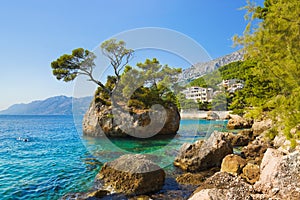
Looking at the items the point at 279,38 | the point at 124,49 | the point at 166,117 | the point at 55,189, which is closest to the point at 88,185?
the point at 55,189

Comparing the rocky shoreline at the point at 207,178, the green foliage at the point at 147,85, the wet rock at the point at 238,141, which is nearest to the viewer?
the rocky shoreline at the point at 207,178

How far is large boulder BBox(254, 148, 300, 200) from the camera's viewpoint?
516 cm

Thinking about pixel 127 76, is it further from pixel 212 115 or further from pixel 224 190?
pixel 212 115

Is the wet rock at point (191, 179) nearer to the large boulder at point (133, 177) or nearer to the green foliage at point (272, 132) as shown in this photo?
the large boulder at point (133, 177)

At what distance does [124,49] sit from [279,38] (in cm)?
1946

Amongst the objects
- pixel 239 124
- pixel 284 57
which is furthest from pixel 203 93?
pixel 284 57

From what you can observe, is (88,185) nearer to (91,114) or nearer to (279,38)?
(279,38)

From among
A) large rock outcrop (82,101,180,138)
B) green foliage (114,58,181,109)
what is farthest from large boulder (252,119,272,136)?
green foliage (114,58,181,109)

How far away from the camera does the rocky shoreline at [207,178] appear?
5.29 meters

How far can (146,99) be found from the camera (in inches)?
917

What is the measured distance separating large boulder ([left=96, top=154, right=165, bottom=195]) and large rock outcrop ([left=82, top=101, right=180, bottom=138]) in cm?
1300

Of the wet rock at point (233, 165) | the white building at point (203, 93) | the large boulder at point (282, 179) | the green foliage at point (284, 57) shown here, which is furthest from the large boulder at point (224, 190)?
the white building at point (203, 93)

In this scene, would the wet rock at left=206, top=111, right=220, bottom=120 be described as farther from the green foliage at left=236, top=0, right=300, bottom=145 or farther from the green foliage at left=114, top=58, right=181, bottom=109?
the green foliage at left=236, top=0, right=300, bottom=145

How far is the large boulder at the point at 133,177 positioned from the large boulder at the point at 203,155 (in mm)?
2605
